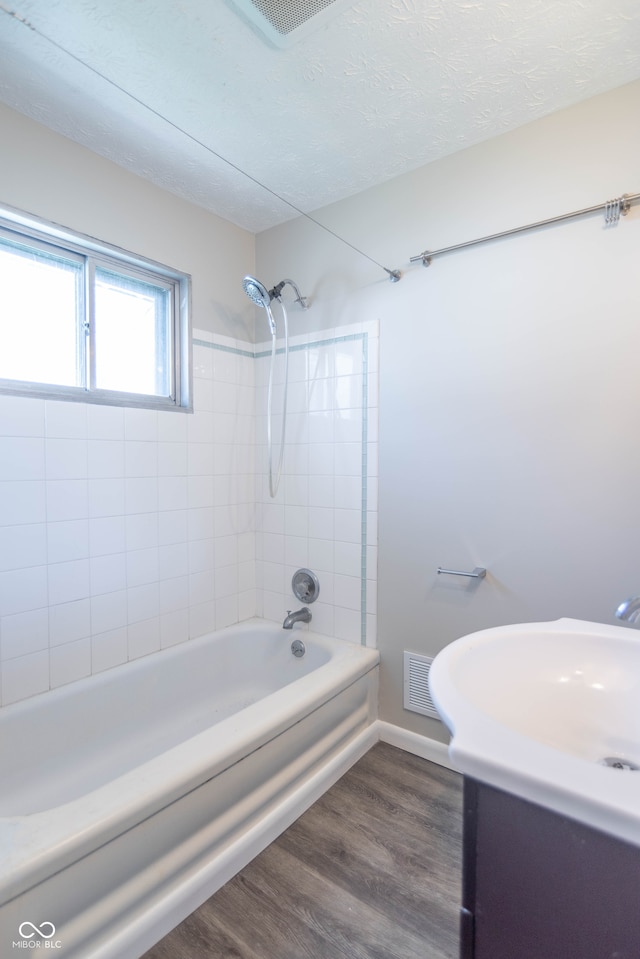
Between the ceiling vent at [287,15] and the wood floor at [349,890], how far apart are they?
2484 mm

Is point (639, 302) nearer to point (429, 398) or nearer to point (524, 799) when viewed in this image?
point (429, 398)

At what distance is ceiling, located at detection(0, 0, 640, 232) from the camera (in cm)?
125

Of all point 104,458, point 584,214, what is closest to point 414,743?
point 104,458

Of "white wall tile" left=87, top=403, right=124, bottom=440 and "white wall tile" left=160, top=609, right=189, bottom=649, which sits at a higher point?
"white wall tile" left=87, top=403, right=124, bottom=440

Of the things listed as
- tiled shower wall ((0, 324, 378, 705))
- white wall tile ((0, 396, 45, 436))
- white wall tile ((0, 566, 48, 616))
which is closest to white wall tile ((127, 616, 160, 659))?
tiled shower wall ((0, 324, 378, 705))

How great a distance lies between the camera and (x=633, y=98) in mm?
1460

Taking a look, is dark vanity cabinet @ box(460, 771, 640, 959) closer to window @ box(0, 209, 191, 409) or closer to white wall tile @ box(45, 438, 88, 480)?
white wall tile @ box(45, 438, 88, 480)

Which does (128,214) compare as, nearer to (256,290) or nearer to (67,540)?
(256,290)

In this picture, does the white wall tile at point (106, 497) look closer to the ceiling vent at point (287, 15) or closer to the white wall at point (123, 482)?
the white wall at point (123, 482)

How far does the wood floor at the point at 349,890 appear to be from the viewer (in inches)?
47.1

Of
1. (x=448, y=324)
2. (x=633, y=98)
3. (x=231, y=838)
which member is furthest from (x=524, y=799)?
(x=633, y=98)

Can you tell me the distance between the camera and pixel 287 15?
3.97 ft

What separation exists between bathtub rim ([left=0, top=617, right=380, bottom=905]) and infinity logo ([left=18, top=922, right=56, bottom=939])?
0.08 metres

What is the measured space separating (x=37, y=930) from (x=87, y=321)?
1.91m
